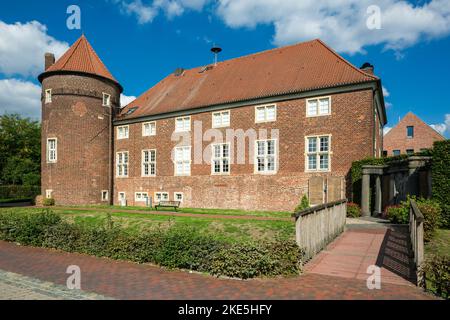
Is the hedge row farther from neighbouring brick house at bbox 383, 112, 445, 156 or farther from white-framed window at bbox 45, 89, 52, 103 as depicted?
neighbouring brick house at bbox 383, 112, 445, 156

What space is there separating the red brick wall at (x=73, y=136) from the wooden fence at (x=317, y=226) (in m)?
22.7

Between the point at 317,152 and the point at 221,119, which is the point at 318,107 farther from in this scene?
the point at 221,119

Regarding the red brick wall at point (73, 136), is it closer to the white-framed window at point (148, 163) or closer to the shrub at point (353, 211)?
the white-framed window at point (148, 163)

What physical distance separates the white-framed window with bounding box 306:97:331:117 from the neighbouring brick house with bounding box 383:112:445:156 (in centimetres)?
2989

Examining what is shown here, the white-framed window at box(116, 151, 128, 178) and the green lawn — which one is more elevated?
the white-framed window at box(116, 151, 128, 178)

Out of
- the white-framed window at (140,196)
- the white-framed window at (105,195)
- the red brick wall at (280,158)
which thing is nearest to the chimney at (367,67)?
the red brick wall at (280,158)

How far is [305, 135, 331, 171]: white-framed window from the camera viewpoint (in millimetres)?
21031

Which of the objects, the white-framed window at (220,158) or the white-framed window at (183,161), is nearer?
the white-framed window at (220,158)

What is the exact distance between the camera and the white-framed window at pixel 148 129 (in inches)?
1148

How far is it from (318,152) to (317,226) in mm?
11888

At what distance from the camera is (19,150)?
54469 millimetres

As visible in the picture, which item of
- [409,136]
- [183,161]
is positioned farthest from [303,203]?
[409,136]

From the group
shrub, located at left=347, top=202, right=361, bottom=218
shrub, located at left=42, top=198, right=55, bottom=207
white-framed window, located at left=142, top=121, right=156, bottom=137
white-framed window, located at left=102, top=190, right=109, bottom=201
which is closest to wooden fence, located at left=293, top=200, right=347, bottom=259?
shrub, located at left=347, top=202, right=361, bottom=218
